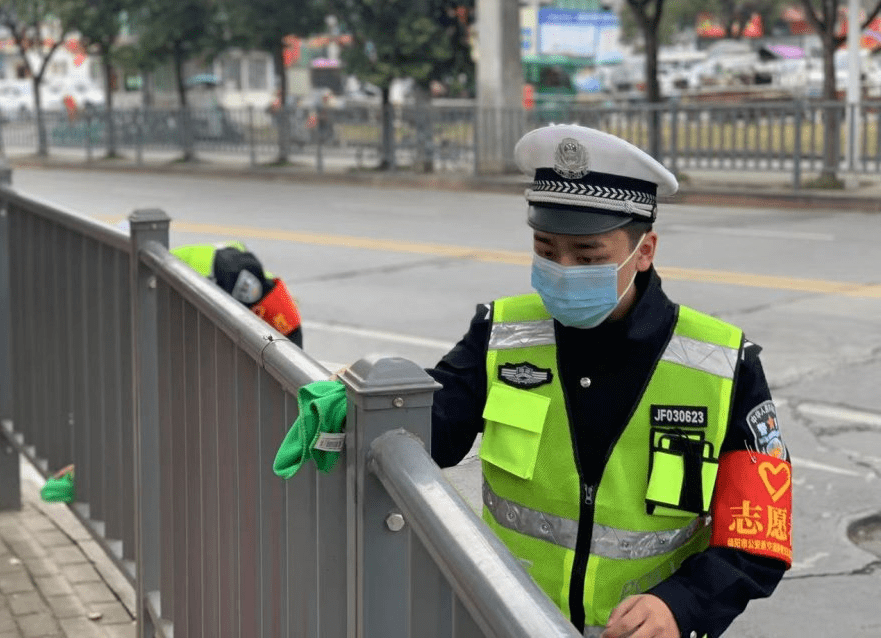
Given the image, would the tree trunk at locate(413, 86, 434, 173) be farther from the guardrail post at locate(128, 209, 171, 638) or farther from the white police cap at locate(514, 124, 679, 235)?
the white police cap at locate(514, 124, 679, 235)

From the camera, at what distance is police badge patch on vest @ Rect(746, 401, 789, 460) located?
98.1 inches

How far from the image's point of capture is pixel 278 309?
16.2ft

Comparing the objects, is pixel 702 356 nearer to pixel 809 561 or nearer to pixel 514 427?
pixel 514 427

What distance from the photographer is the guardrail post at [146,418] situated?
3.86 metres

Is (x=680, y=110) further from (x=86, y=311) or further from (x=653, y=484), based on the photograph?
(x=653, y=484)

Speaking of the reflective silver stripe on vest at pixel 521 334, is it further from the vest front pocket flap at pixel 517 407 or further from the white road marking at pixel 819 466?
the white road marking at pixel 819 466

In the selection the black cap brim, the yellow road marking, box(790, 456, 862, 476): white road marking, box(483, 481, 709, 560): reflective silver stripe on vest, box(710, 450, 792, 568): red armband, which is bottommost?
box(790, 456, 862, 476): white road marking

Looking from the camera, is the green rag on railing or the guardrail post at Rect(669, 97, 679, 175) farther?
the guardrail post at Rect(669, 97, 679, 175)

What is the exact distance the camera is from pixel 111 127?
32094 millimetres

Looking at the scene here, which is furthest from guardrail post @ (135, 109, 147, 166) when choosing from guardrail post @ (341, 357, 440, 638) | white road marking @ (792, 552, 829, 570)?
guardrail post @ (341, 357, 440, 638)

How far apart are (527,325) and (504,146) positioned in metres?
20.3

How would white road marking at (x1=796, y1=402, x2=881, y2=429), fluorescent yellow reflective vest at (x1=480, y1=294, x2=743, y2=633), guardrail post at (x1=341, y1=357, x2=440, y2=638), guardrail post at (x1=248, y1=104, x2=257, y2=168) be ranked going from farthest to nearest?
guardrail post at (x1=248, y1=104, x2=257, y2=168), white road marking at (x1=796, y1=402, x2=881, y2=429), fluorescent yellow reflective vest at (x1=480, y1=294, x2=743, y2=633), guardrail post at (x1=341, y1=357, x2=440, y2=638)

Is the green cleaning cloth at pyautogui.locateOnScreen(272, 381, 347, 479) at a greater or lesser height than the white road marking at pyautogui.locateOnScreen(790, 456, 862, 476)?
greater

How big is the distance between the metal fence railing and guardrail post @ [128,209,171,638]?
14625 mm
